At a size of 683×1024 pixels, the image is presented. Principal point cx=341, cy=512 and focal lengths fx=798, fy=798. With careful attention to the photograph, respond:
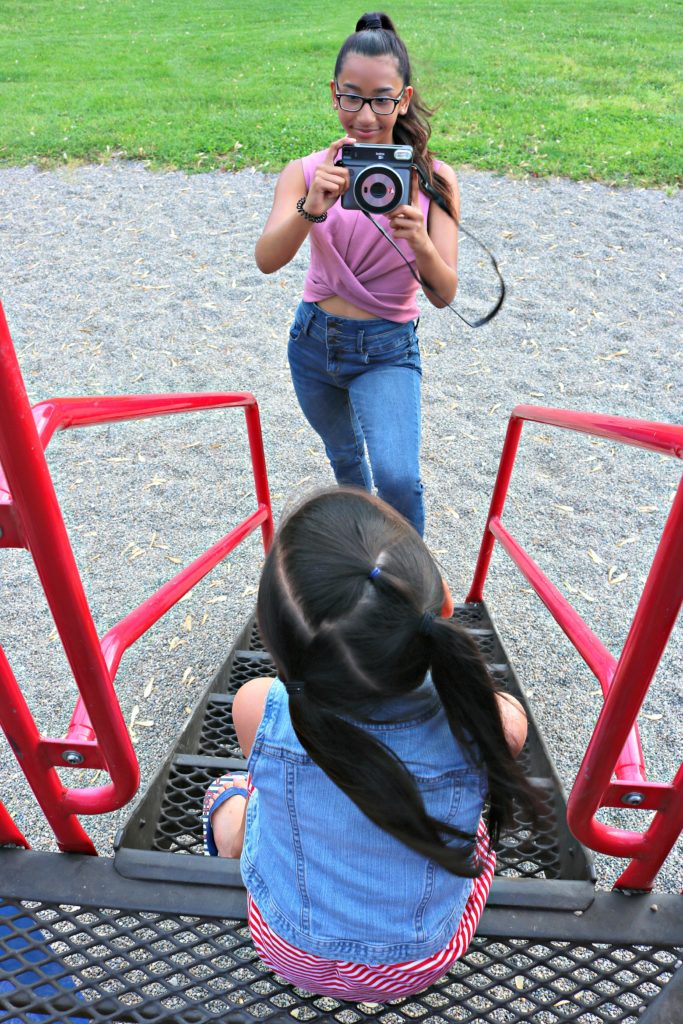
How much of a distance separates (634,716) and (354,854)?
46cm

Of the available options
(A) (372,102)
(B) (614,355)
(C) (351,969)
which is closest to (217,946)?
(C) (351,969)

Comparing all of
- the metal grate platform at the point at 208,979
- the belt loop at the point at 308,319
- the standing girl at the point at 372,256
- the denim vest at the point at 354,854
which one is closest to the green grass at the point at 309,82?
the standing girl at the point at 372,256

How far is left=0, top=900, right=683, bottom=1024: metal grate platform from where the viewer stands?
1.28 m

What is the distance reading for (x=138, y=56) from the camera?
10.6 meters

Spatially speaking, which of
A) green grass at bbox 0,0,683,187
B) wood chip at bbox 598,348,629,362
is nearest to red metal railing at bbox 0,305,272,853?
wood chip at bbox 598,348,629,362

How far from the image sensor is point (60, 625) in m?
→ 1.15

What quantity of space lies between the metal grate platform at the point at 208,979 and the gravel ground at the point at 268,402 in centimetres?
86

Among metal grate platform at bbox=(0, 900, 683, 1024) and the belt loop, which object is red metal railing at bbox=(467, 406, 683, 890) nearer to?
metal grate platform at bbox=(0, 900, 683, 1024)

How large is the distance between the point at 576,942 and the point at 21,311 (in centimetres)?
495

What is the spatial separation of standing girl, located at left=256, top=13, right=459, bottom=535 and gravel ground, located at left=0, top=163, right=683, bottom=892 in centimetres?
103

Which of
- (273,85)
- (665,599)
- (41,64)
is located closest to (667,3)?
(273,85)

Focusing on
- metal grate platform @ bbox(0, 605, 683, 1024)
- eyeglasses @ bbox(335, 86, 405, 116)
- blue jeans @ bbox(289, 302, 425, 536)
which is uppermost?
eyeglasses @ bbox(335, 86, 405, 116)

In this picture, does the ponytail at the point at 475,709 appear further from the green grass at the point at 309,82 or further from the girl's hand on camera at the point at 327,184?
the green grass at the point at 309,82

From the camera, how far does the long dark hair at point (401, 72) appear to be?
81.6 inches
